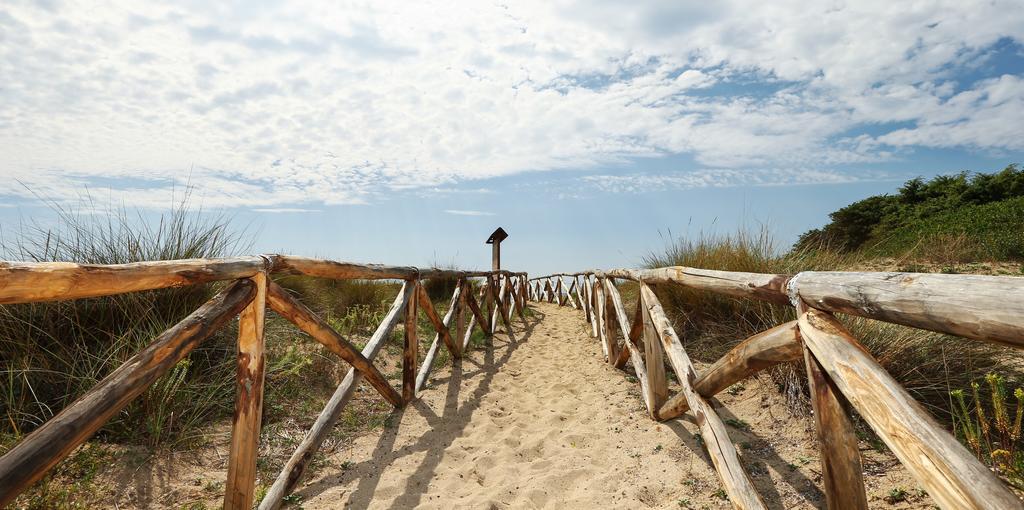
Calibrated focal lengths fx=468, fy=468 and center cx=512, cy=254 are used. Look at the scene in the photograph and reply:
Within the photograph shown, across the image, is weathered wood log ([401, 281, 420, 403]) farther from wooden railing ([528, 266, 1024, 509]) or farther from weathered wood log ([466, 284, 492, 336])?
wooden railing ([528, 266, 1024, 509])

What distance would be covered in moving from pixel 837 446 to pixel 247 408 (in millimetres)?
2447

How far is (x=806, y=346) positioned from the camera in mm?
1791

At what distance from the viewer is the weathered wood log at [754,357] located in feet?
6.39

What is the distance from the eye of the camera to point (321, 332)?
2924 millimetres

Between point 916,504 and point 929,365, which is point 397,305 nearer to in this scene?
point 916,504

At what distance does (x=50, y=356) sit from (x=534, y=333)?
6.69 m

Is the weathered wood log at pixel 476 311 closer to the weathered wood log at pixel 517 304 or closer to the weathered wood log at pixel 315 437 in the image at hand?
the weathered wood log at pixel 315 437

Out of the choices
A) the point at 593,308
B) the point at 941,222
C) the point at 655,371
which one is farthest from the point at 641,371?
the point at 941,222

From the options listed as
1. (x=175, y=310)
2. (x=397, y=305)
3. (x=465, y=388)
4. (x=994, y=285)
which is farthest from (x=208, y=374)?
(x=994, y=285)

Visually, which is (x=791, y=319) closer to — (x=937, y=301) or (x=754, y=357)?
(x=754, y=357)

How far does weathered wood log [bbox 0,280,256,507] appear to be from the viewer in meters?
1.27

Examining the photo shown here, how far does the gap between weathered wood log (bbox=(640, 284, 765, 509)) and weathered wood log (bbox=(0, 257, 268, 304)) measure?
2.54 metres

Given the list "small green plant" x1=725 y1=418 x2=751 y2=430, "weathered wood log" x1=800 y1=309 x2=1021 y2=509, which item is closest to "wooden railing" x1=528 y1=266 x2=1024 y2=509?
"weathered wood log" x1=800 y1=309 x2=1021 y2=509

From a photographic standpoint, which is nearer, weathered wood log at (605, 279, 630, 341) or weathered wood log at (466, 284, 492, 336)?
weathered wood log at (605, 279, 630, 341)
